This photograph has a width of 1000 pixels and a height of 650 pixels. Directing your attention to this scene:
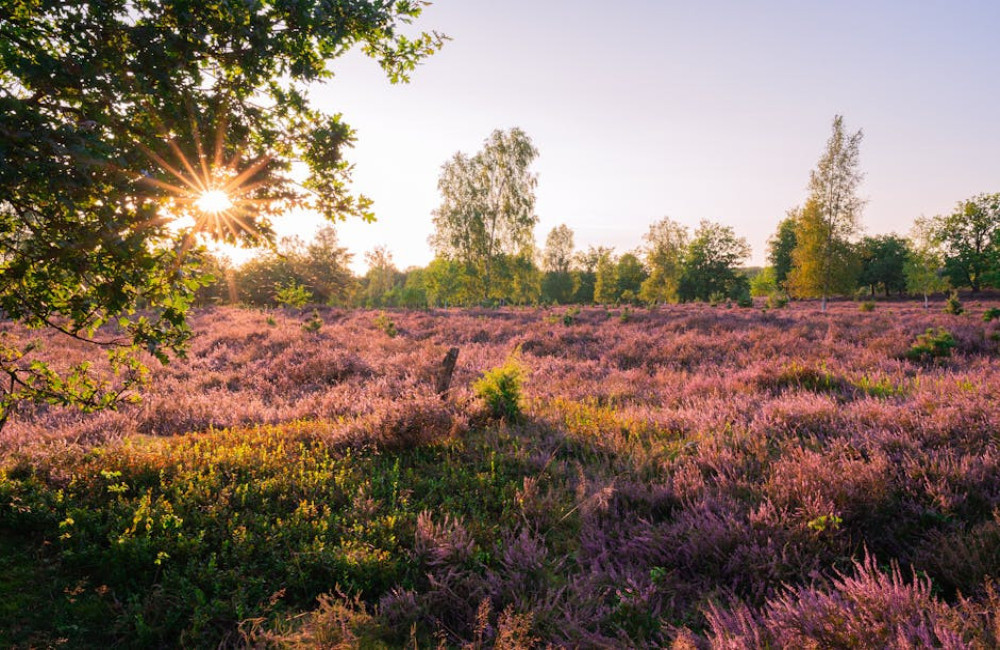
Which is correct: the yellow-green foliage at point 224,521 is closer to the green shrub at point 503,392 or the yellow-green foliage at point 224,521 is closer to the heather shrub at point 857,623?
the green shrub at point 503,392

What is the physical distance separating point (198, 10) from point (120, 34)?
51 cm

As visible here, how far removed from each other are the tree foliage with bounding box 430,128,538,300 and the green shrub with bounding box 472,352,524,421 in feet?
111

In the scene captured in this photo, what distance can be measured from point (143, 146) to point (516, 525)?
12.8 feet

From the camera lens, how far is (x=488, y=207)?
40.5m

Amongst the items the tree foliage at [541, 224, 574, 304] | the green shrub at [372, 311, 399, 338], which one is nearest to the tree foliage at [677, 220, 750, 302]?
the tree foliage at [541, 224, 574, 304]

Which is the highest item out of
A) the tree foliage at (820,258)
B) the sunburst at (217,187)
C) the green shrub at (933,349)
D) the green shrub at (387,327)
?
the tree foliage at (820,258)

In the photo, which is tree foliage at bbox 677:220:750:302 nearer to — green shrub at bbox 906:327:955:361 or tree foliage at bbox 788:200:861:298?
tree foliage at bbox 788:200:861:298

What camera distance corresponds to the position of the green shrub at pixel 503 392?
23.6 ft

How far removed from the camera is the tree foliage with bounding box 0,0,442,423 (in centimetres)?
238

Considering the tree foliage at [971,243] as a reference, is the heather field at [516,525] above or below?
below

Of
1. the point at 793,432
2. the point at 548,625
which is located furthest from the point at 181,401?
the point at 793,432

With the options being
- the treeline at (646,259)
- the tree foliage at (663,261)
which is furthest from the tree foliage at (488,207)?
the tree foliage at (663,261)

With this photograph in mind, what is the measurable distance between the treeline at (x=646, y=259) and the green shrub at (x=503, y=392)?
674 inches

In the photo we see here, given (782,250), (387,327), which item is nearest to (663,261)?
(782,250)
